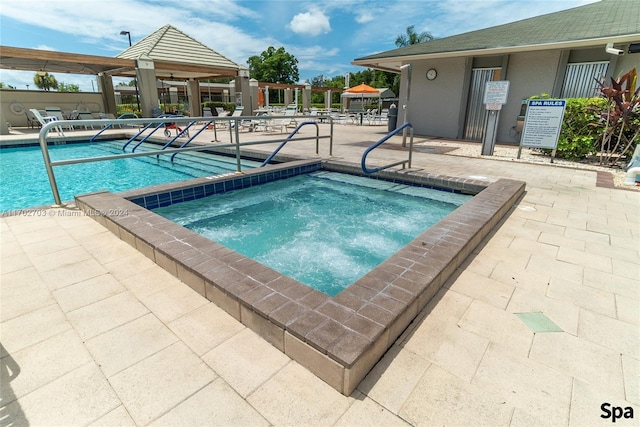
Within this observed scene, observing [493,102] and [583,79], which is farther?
[583,79]

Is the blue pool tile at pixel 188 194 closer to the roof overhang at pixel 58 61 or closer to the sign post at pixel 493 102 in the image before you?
the sign post at pixel 493 102

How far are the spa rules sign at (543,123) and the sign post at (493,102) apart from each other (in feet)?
1.95

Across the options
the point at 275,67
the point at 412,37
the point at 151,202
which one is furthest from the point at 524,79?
the point at 275,67

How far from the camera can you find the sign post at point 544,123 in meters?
6.64

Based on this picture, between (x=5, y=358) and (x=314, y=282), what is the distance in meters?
2.02

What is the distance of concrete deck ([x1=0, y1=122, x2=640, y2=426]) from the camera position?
1.32 meters

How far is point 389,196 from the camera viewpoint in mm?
5215

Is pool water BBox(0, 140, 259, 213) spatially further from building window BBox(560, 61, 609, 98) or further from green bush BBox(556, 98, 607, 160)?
building window BBox(560, 61, 609, 98)

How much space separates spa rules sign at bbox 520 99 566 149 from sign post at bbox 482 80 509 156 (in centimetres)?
60

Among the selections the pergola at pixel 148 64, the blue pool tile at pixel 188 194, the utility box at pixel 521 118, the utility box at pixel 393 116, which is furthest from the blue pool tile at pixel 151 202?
the pergola at pixel 148 64

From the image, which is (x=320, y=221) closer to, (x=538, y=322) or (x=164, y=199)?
(x=164, y=199)

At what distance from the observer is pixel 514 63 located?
9422 millimetres

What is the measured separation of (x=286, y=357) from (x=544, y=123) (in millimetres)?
7744

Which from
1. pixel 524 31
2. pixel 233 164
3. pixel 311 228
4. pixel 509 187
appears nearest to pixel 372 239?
pixel 311 228
